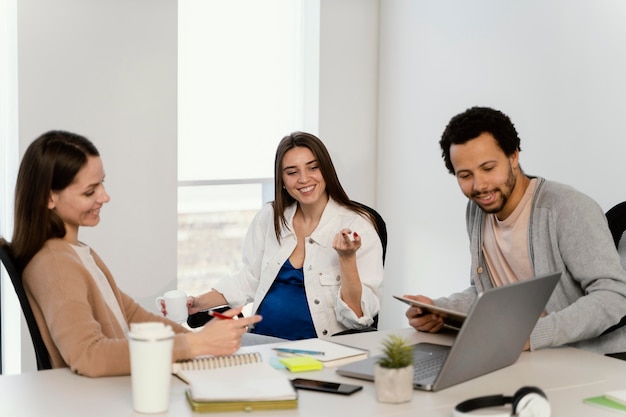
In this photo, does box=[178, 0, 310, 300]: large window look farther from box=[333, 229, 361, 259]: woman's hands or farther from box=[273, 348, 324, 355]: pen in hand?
box=[273, 348, 324, 355]: pen in hand

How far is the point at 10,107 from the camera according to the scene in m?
3.91

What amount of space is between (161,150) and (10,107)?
0.73 metres

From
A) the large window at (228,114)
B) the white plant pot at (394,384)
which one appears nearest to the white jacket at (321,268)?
the white plant pot at (394,384)

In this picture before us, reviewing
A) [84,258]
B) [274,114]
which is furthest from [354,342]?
[274,114]

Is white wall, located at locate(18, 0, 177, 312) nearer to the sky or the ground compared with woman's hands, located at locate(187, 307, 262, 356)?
nearer to the sky

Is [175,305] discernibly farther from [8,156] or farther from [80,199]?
[8,156]

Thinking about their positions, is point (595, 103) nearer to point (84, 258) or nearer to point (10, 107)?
point (84, 258)

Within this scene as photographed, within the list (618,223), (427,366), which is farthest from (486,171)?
(427,366)

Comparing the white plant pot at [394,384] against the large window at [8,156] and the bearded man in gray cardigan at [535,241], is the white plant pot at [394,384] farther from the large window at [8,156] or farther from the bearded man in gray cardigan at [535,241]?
the large window at [8,156]

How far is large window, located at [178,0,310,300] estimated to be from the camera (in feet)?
14.5

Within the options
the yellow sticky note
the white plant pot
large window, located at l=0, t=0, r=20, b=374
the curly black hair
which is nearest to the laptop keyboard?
the white plant pot

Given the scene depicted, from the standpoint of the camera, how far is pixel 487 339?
2002mm

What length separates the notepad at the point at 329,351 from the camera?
219 cm

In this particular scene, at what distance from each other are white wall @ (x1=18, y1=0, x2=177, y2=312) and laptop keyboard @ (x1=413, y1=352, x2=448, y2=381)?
2263 mm
